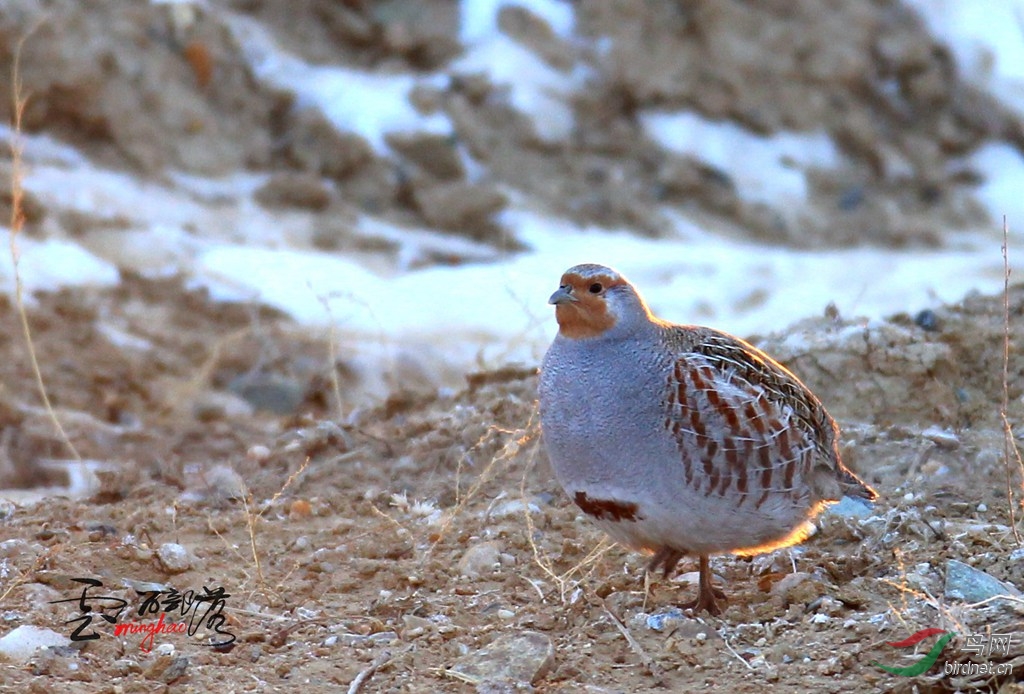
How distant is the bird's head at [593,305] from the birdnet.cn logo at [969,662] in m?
1.18

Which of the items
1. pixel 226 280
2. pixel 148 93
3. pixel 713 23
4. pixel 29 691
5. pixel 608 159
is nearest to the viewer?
pixel 29 691

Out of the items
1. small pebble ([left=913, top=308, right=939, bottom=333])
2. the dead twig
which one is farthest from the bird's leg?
small pebble ([left=913, top=308, right=939, bottom=333])

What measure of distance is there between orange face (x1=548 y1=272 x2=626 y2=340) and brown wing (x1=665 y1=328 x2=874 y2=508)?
245 mm

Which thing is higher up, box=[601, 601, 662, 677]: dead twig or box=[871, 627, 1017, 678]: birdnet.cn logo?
box=[871, 627, 1017, 678]: birdnet.cn logo

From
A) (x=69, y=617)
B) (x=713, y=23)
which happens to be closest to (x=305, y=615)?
(x=69, y=617)

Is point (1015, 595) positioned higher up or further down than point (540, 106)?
further down

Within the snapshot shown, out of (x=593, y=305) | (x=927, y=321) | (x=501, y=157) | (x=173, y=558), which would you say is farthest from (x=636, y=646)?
(x=501, y=157)

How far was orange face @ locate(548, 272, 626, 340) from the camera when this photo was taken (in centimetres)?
→ 390

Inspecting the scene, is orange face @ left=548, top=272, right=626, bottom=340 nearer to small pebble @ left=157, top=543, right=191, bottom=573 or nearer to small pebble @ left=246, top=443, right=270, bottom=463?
small pebble @ left=157, top=543, right=191, bottom=573

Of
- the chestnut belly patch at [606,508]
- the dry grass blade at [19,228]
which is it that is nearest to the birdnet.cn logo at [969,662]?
the chestnut belly patch at [606,508]

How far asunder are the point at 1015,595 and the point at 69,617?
8.55ft

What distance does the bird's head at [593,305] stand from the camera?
12.8 feet

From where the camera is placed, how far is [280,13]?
1041 centimetres

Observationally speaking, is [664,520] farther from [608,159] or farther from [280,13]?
[280,13]
